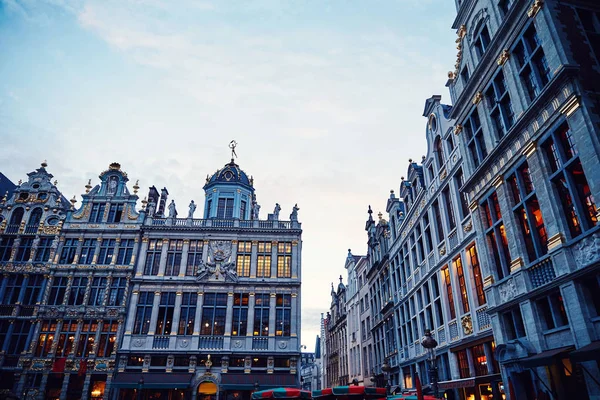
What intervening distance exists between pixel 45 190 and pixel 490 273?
43.4 meters

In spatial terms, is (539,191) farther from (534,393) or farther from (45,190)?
(45,190)

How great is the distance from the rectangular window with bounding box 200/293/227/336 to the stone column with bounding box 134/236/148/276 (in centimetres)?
679

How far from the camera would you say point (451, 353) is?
71.6 ft

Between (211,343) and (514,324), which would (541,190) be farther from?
(211,343)

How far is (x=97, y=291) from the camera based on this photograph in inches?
1470

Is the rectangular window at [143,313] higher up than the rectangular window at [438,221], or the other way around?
the rectangular window at [438,221]

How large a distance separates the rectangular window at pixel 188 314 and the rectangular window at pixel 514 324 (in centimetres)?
2763

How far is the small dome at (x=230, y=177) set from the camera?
43625mm

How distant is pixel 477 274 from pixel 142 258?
30.7 m

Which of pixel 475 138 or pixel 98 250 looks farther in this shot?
pixel 98 250

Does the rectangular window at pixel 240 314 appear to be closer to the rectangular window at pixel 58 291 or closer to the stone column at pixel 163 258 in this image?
the stone column at pixel 163 258

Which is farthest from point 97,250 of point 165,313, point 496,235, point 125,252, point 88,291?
point 496,235

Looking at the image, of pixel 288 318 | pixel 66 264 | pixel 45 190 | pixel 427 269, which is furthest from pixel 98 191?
pixel 427 269

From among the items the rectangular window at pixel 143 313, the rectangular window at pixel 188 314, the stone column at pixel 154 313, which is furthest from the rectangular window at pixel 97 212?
the rectangular window at pixel 188 314
